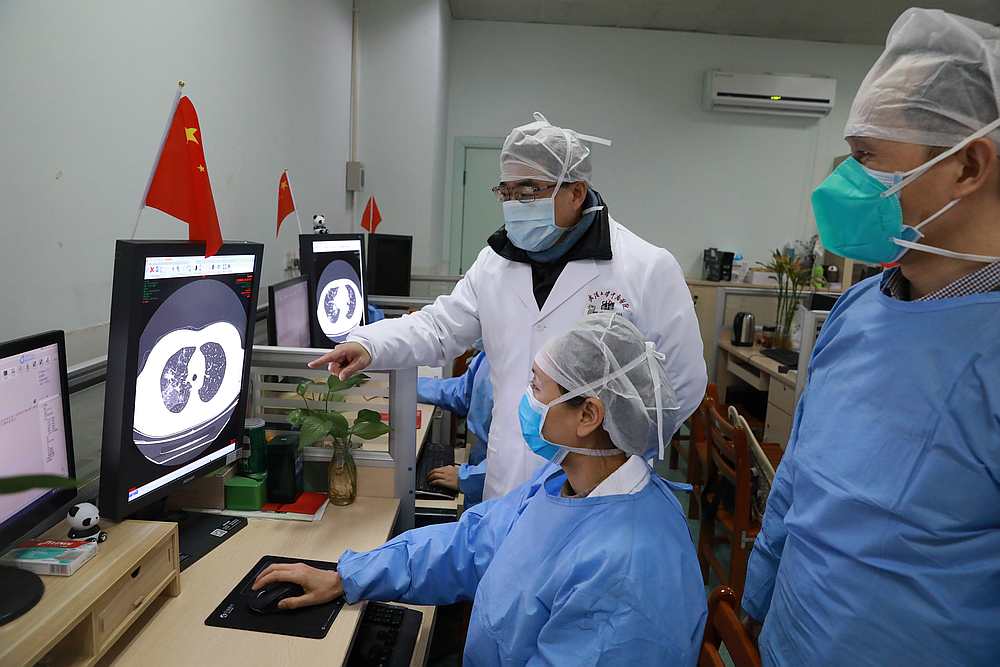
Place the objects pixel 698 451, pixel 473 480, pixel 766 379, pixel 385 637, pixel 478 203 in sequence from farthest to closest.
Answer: pixel 478 203
pixel 766 379
pixel 698 451
pixel 473 480
pixel 385 637

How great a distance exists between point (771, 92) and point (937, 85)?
5.02 m

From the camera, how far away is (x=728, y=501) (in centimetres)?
258

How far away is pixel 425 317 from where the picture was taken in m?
1.88

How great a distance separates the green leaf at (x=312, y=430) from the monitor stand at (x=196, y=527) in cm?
23

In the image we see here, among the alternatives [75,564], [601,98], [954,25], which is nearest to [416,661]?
[75,564]

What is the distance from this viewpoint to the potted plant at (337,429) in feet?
4.75

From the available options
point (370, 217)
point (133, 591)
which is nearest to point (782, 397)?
point (370, 217)

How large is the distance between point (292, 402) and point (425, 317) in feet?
1.52

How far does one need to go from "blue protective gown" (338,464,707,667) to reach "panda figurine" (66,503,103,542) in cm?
42

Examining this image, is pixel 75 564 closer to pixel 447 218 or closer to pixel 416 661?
pixel 416 661

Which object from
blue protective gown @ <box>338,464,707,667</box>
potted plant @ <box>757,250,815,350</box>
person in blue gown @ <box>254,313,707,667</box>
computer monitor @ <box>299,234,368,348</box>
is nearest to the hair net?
person in blue gown @ <box>254,313,707,667</box>

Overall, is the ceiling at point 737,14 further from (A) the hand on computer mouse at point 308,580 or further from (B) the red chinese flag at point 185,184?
(A) the hand on computer mouse at point 308,580

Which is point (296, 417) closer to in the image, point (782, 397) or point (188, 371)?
point (188, 371)

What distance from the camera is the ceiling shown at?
466cm
